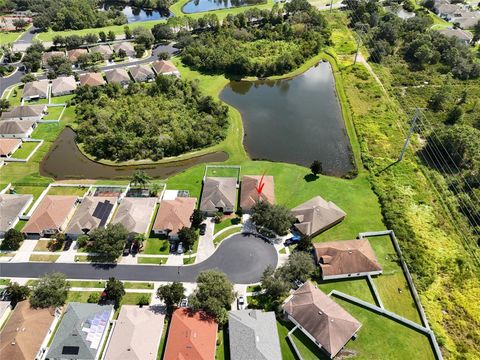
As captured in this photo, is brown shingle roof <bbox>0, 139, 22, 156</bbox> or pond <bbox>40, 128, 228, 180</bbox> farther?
brown shingle roof <bbox>0, 139, 22, 156</bbox>

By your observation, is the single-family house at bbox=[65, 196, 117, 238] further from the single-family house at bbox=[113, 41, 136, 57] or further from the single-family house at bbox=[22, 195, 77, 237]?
the single-family house at bbox=[113, 41, 136, 57]

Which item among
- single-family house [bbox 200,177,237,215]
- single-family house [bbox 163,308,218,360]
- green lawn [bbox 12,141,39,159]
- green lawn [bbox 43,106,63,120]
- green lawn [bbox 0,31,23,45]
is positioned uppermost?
single-family house [bbox 163,308,218,360]

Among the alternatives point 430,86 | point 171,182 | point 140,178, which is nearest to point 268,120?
point 171,182

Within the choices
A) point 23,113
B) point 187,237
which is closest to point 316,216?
point 187,237

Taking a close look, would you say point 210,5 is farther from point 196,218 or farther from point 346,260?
point 346,260

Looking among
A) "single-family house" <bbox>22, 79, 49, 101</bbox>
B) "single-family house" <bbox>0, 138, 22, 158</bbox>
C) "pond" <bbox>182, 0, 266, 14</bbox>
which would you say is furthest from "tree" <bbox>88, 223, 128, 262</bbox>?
"pond" <bbox>182, 0, 266, 14</bbox>

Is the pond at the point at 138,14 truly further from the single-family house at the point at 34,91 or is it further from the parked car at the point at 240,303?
the parked car at the point at 240,303

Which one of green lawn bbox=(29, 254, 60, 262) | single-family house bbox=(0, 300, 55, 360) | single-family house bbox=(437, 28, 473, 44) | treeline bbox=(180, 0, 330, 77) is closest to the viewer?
single-family house bbox=(0, 300, 55, 360)
